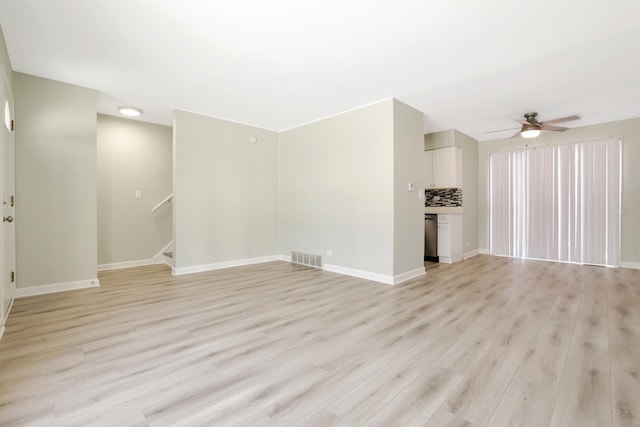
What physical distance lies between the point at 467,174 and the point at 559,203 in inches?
69.8

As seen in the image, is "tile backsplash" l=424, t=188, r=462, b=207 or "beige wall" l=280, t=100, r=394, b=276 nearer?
"beige wall" l=280, t=100, r=394, b=276

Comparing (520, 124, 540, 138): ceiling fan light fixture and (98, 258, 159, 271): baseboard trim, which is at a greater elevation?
(520, 124, 540, 138): ceiling fan light fixture

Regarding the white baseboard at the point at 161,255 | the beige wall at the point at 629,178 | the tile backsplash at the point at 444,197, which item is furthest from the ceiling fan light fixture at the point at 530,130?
the white baseboard at the point at 161,255

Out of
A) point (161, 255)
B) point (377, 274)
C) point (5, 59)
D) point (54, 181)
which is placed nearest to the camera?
point (5, 59)

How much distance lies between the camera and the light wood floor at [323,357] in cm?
156

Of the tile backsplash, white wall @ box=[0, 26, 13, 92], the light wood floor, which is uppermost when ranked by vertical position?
white wall @ box=[0, 26, 13, 92]

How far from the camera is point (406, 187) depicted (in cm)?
446

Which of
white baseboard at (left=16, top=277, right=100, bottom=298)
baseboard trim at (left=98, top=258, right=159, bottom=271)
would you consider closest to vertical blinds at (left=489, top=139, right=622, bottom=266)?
baseboard trim at (left=98, top=258, right=159, bottom=271)

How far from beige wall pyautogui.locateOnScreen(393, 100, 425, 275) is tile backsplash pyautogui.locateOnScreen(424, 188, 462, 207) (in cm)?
174

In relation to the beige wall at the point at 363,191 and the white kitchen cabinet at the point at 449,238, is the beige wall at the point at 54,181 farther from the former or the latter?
the white kitchen cabinet at the point at 449,238

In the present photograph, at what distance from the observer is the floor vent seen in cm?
527

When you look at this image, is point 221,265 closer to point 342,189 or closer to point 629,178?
point 342,189

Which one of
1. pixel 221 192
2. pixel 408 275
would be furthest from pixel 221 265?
pixel 408 275

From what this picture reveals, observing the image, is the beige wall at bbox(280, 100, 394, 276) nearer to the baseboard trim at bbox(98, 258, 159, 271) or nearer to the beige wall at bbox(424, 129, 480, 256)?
the beige wall at bbox(424, 129, 480, 256)
